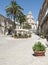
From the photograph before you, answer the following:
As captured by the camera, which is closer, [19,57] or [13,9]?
[19,57]

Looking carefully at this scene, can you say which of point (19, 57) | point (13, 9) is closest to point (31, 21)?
point (13, 9)

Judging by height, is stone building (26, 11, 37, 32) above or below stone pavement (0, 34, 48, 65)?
above

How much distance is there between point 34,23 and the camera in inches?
7259

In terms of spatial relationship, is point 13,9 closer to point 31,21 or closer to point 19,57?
point 19,57

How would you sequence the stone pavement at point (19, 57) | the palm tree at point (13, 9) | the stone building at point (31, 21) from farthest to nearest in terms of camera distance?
1. the stone building at point (31, 21)
2. the palm tree at point (13, 9)
3. the stone pavement at point (19, 57)

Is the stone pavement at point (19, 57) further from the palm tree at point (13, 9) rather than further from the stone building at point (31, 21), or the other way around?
the stone building at point (31, 21)

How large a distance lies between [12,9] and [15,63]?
178 ft

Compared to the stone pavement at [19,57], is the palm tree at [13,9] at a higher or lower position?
higher

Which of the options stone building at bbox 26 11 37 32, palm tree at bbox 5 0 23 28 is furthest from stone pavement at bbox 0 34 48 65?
stone building at bbox 26 11 37 32

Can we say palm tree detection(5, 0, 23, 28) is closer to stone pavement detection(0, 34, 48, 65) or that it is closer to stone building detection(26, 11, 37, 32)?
stone pavement detection(0, 34, 48, 65)

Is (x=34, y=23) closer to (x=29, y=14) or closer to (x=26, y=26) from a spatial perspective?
(x=29, y=14)

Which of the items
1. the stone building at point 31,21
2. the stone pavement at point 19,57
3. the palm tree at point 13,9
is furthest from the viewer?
the stone building at point 31,21

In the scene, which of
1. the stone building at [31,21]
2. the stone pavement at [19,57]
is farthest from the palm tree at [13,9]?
the stone building at [31,21]

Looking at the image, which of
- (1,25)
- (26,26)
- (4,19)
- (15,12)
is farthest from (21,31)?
(26,26)
